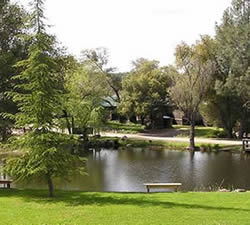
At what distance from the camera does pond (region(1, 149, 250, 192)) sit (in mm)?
21000

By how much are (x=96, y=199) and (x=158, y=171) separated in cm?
1358

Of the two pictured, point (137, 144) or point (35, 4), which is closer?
point (35, 4)

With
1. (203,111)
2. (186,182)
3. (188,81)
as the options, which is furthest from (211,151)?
(186,182)

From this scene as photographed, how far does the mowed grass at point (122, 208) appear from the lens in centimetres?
1012

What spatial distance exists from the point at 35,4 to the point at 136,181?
12.8 meters

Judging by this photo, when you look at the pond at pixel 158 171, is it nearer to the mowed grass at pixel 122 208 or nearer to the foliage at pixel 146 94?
the mowed grass at pixel 122 208

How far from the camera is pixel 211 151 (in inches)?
1453

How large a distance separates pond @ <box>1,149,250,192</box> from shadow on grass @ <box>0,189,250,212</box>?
12.2 ft

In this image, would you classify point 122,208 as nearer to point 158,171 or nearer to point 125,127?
point 158,171

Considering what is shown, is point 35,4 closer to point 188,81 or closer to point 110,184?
point 110,184

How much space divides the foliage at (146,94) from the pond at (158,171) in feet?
41.5

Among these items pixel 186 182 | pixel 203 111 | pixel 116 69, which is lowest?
pixel 186 182

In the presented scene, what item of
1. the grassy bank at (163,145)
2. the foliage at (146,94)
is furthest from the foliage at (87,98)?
the foliage at (146,94)

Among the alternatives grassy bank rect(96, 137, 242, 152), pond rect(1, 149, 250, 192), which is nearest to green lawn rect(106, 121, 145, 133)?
grassy bank rect(96, 137, 242, 152)
